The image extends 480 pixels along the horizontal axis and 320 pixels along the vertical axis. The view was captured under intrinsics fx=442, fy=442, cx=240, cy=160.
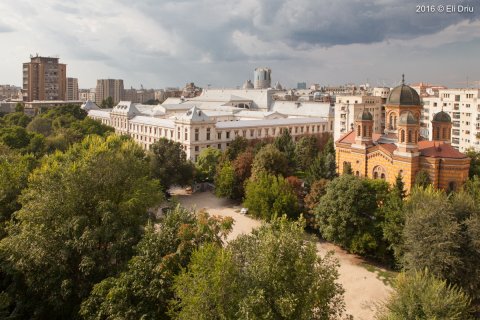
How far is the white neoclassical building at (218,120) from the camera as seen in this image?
64.0 m

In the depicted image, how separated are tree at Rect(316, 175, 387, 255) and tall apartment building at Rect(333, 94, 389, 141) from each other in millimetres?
41688

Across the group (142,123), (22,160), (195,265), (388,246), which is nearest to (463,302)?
(195,265)

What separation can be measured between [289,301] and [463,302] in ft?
25.1

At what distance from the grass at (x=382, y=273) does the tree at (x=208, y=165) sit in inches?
1024

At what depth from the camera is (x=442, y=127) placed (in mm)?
42250

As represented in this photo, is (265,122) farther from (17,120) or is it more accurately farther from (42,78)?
(42,78)

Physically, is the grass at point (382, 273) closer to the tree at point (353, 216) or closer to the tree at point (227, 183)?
the tree at point (353, 216)

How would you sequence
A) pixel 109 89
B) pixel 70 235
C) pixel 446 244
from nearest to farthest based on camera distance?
pixel 70 235
pixel 446 244
pixel 109 89

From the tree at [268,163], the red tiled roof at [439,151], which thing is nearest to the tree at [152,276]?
the tree at [268,163]

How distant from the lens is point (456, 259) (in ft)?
75.8

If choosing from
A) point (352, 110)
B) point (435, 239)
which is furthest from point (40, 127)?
point (435, 239)

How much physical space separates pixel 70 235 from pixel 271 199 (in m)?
19.1

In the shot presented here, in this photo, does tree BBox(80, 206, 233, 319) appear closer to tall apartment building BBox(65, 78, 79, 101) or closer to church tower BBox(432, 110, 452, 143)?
church tower BBox(432, 110, 452, 143)

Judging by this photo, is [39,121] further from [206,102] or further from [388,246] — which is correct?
[388,246]
